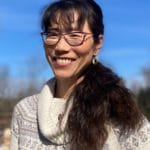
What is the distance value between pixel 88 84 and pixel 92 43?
6.2 inches

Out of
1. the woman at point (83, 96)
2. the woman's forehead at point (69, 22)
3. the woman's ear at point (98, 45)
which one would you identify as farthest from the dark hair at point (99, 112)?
the woman's forehead at point (69, 22)

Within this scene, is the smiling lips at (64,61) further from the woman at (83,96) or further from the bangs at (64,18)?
the bangs at (64,18)

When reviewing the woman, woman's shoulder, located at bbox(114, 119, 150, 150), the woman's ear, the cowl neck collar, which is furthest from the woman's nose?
woman's shoulder, located at bbox(114, 119, 150, 150)

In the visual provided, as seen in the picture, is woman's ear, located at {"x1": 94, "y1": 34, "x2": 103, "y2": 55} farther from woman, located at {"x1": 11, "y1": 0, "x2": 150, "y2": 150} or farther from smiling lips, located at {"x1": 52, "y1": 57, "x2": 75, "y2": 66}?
smiling lips, located at {"x1": 52, "y1": 57, "x2": 75, "y2": 66}

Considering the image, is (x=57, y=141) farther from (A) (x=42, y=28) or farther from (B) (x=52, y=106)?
(A) (x=42, y=28)

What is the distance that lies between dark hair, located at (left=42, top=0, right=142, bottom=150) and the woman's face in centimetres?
4

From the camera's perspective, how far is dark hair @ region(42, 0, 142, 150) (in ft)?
7.00

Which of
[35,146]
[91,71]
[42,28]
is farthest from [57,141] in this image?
[42,28]

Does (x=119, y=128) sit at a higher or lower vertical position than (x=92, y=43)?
lower

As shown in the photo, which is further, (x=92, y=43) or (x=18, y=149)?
(x=18, y=149)

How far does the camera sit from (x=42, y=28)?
226 centimetres

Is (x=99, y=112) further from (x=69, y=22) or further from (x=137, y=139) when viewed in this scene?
(x=69, y=22)

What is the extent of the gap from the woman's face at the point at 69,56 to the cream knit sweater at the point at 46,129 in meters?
0.14

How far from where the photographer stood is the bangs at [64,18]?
7.13ft
